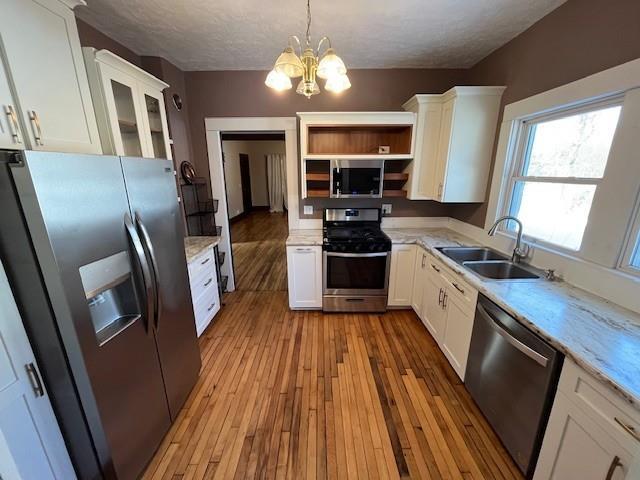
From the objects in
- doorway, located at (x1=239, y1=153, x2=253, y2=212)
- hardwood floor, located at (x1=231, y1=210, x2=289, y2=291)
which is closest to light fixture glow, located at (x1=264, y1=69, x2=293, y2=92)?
hardwood floor, located at (x1=231, y1=210, x2=289, y2=291)

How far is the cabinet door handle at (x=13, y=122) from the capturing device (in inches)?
41.8

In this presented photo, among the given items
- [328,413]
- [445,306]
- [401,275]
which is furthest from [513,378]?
[401,275]

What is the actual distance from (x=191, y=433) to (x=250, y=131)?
2.87 metres

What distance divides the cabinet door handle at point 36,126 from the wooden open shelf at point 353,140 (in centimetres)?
214

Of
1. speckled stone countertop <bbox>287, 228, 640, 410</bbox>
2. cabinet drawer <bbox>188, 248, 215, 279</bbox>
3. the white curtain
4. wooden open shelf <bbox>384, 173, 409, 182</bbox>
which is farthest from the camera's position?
the white curtain

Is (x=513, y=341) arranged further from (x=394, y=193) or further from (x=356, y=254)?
(x=394, y=193)

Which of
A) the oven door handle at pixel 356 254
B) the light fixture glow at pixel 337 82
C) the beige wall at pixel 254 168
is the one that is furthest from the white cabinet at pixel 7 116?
the beige wall at pixel 254 168

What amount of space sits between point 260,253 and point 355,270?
274 cm

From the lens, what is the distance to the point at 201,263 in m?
A: 2.43

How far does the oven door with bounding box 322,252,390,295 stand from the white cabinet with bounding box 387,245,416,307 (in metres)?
0.09

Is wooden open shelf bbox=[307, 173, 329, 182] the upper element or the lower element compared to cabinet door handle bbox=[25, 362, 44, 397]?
upper

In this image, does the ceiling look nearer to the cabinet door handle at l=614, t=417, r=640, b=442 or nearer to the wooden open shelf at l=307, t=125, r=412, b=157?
the wooden open shelf at l=307, t=125, r=412, b=157

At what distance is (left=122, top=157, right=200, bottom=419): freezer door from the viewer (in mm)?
1333

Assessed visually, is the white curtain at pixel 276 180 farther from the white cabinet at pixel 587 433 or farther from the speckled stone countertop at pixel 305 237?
the white cabinet at pixel 587 433
